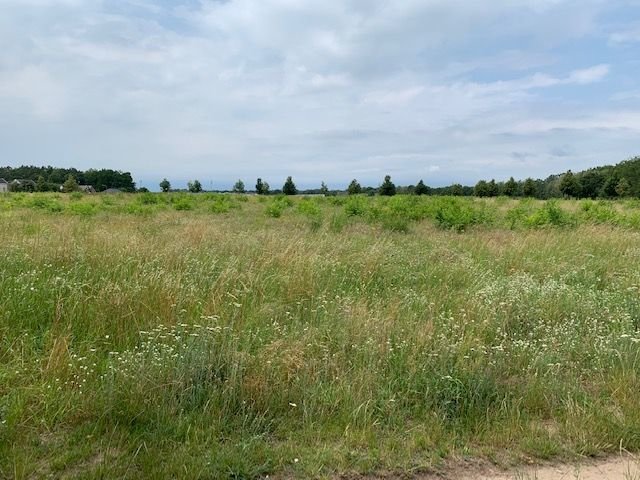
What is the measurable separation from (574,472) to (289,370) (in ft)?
6.74

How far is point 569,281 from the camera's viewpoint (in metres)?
6.88

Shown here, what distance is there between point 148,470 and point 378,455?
4.60 ft

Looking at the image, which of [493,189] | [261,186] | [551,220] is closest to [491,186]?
[493,189]

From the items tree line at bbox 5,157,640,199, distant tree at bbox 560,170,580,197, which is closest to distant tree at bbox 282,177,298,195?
tree line at bbox 5,157,640,199

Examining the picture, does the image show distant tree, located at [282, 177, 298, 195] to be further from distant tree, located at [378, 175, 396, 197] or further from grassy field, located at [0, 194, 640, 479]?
grassy field, located at [0, 194, 640, 479]

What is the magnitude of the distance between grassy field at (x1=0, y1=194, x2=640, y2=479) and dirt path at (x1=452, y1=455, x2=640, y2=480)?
100mm

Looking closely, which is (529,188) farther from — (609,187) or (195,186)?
(195,186)

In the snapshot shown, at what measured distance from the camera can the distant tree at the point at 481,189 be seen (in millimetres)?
78625

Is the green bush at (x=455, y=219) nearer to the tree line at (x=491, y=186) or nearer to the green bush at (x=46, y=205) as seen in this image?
the green bush at (x=46, y=205)

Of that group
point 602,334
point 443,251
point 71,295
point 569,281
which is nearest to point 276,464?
point 71,295

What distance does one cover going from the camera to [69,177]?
80375 mm

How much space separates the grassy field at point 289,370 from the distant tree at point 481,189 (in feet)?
254

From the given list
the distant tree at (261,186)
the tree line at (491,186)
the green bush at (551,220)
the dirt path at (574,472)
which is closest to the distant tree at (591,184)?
the tree line at (491,186)

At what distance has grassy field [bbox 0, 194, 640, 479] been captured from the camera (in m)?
2.69
